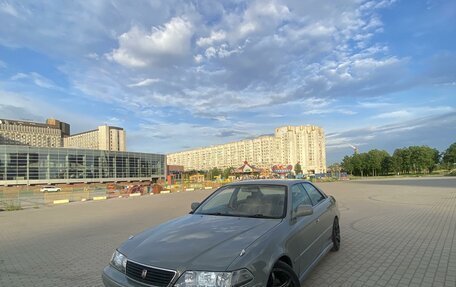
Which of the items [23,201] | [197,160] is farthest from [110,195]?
[197,160]

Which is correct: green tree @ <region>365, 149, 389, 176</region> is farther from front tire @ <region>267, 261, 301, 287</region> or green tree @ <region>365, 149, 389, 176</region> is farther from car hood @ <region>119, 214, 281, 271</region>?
front tire @ <region>267, 261, 301, 287</region>

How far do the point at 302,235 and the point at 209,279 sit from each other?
1857 mm

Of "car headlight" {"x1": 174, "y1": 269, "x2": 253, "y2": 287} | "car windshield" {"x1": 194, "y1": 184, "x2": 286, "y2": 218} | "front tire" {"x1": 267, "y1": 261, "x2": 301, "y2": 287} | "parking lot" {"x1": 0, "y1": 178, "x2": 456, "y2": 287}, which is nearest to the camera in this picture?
"car headlight" {"x1": 174, "y1": 269, "x2": 253, "y2": 287}

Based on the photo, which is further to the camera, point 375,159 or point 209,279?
point 375,159

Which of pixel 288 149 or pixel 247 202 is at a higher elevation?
pixel 288 149

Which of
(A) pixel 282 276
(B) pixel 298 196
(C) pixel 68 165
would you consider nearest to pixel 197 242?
(A) pixel 282 276

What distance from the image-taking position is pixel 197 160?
6048 inches

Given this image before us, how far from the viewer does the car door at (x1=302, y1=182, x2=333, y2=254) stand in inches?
210

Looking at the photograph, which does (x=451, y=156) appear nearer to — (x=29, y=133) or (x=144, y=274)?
(x=144, y=274)

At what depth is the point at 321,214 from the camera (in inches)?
217

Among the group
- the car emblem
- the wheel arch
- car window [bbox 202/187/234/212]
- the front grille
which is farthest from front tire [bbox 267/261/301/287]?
car window [bbox 202/187/234/212]

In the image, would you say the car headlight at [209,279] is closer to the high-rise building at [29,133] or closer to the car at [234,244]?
the car at [234,244]

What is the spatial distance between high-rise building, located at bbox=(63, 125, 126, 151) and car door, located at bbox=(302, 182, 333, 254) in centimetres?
12497

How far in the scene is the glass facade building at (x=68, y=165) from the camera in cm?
7194
